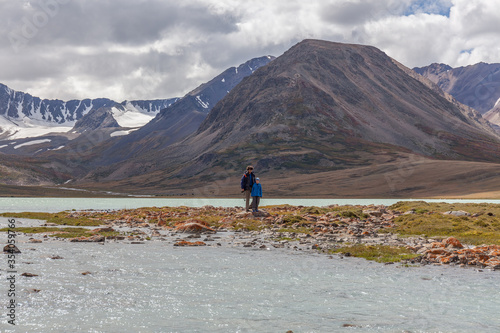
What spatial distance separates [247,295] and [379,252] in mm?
12050

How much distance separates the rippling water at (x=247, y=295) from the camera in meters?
13.8

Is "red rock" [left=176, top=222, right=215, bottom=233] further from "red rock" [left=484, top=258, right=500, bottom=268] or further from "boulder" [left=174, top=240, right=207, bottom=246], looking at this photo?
"red rock" [left=484, top=258, right=500, bottom=268]

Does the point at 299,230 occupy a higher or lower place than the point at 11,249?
higher

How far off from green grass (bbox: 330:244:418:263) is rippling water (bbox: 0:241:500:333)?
1.31 metres

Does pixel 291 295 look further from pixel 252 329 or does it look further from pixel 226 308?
pixel 252 329

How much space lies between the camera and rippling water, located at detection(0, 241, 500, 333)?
13.8 meters

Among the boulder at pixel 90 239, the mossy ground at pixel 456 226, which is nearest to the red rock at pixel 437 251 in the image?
the mossy ground at pixel 456 226

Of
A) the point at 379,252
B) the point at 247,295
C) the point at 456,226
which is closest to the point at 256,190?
the point at 456,226

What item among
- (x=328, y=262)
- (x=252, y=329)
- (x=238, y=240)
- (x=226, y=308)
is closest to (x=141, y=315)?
(x=226, y=308)

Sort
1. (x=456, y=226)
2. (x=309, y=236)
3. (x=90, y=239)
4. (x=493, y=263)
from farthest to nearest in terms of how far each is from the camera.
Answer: (x=456, y=226)
(x=309, y=236)
(x=90, y=239)
(x=493, y=263)

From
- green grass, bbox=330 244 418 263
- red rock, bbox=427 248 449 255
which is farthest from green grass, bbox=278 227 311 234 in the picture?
red rock, bbox=427 248 449 255

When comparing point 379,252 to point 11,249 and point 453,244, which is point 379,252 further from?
point 11,249

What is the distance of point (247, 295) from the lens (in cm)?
1731

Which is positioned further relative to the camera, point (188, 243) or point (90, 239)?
point (90, 239)
